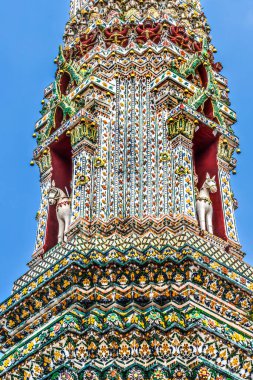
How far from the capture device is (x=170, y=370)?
14.2m

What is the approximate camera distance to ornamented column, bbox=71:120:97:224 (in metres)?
17.2

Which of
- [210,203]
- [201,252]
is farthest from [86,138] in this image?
[201,252]

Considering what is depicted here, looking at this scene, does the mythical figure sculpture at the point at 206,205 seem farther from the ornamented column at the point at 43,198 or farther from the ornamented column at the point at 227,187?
the ornamented column at the point at 43,198

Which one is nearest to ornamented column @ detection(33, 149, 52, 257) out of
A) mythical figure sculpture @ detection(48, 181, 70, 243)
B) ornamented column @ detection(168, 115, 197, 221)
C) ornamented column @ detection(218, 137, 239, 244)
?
mythical figure sculpture @ detection(48, 181, 70, 243)

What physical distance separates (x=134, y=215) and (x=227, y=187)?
224 cm

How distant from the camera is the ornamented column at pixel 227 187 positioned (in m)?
17.8

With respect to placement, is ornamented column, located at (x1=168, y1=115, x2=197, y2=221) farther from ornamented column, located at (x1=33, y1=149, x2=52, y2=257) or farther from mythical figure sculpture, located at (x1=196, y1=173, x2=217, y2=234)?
ornamented column, located at (x1=33, y1=149, x2=52, y2=257)

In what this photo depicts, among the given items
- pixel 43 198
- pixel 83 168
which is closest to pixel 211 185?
pixel 83 168

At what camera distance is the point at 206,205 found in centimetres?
1769

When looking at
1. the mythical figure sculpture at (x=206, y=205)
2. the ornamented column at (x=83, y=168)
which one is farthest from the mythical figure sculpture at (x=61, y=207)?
the mythical figure sculpture at (x=206, y=205)

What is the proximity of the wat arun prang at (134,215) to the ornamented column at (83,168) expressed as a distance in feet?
0.07

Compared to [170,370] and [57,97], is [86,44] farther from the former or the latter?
[170,370]

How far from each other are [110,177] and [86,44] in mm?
3510

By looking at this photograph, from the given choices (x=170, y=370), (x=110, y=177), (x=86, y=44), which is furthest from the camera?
(x=86, y=44)
